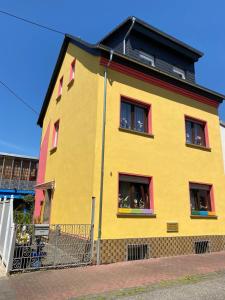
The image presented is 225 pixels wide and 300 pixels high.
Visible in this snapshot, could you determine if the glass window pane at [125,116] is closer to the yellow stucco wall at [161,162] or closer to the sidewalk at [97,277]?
the yellow stucco wall at [161,162]

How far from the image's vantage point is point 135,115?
1127 cm

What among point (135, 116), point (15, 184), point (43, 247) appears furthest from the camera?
point (15, 184)

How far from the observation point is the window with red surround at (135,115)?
10.9 meters

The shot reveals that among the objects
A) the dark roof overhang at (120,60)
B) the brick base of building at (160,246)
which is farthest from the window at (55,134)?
the brick base of building at (160,246)

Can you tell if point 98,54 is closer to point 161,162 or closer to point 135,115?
point 135,115

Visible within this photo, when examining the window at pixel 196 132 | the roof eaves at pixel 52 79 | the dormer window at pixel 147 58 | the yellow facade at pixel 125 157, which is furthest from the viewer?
the roof eaves at pixel 52 79

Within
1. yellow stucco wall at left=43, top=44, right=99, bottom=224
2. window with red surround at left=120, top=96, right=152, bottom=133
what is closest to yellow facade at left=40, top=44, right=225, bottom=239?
yellow stucco wall at left=43, top=44, right=99, bottom=224

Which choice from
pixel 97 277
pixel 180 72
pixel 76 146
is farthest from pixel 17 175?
pixel 97 277

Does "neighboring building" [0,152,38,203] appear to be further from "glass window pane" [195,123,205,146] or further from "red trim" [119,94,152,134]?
"glass window pane" [195,123,205,146]

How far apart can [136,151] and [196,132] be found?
441cm

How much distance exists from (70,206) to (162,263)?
406 centimetres

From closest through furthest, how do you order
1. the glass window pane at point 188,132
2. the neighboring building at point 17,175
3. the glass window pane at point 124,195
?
1. the glass window pane at point 124,195
2. the glass window pane at point 188,132
3. the neighboring building at point 17,175

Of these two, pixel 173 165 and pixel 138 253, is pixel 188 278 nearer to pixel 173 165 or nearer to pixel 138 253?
pixel 138 253

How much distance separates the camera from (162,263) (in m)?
8.91
